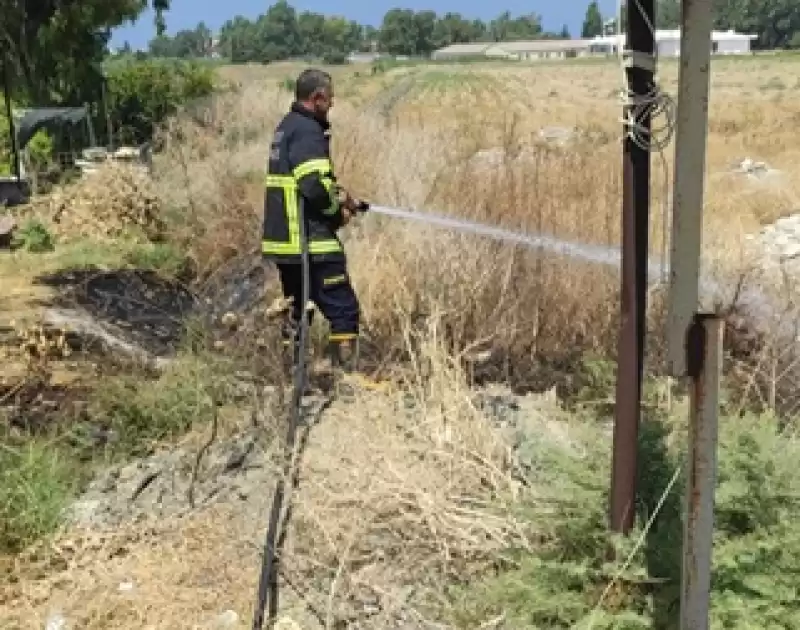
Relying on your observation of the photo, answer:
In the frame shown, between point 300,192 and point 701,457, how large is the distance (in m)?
3.90

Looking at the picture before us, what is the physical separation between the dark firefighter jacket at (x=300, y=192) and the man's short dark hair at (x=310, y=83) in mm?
77

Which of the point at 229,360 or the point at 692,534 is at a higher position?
the point at 692,534

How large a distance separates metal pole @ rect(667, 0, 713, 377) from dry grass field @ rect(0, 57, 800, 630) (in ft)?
1.59

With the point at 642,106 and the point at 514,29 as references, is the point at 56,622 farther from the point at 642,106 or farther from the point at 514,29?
the point at 514,29

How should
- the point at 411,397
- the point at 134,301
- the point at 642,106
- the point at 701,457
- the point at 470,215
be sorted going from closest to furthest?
the point at 701,457 < the point at 642,106 < the point at 411,397 < the point at 470,215 < the point at 134,301

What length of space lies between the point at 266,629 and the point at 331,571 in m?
0.32

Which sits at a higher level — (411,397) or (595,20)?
(595,20)

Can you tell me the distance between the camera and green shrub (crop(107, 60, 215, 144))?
69.3 ft

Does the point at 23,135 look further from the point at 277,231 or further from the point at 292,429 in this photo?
the point at 292,429

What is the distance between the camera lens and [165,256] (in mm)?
11898

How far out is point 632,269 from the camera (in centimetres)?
321

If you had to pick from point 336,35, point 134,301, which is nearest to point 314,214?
point 134,301

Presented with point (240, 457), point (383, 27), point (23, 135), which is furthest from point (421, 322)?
point (383, 27)

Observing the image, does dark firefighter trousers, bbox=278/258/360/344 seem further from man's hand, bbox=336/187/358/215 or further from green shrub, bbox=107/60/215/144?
green shrub, bbox=107/60/215/144
